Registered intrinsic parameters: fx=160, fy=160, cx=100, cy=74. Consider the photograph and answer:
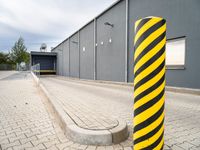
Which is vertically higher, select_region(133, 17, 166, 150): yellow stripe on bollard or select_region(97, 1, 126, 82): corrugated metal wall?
select_region(97, 1, 126, 82): corrugated metal wall

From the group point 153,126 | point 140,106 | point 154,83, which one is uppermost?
point 154,83

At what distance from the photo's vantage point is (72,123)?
3.37 metres

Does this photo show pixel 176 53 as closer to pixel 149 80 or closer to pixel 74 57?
pixel 149 80

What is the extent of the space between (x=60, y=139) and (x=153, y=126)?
1.95 metres

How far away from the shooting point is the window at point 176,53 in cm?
911

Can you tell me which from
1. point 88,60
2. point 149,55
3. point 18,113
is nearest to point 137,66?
point 149,55

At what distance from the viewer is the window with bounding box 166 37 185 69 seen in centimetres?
911

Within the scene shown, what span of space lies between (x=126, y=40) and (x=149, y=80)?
38.3 ft

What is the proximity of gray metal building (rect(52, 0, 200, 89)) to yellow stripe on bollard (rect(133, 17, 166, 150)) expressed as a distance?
764 cm

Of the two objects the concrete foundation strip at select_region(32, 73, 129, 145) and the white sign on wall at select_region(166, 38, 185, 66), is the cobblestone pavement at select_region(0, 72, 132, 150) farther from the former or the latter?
the white sign on wall at select_region(166, 38, 185, 66)

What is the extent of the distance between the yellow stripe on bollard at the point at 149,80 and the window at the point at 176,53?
318 inches

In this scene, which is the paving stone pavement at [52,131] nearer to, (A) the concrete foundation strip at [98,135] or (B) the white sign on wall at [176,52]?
(A) the concrete foundation strip at [98,135]

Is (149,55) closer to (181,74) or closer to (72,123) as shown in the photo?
(72,123)

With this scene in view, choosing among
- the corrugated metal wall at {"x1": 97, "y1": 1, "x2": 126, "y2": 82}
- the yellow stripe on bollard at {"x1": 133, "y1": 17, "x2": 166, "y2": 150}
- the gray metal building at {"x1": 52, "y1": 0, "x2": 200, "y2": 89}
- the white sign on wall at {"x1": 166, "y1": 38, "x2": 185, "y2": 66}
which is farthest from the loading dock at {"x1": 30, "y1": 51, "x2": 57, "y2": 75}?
the yellow stripe on bollard at {"x1": 133, "y1": 17, "x2": 166, "y2": 150}
